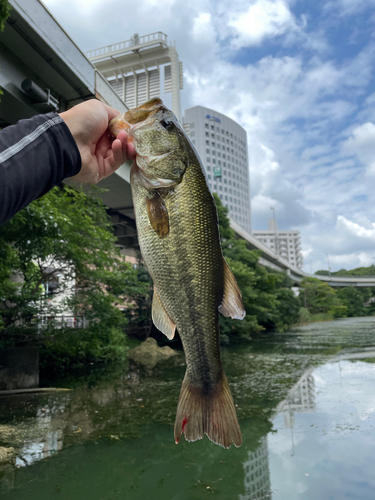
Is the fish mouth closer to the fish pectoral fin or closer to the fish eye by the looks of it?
the fish eye

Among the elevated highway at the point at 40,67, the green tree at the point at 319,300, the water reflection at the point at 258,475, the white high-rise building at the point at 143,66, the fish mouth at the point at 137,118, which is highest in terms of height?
the white high-rise building at the point at 143,66

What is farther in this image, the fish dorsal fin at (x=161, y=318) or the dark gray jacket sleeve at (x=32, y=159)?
the fish dorsal fin at (x=161, y=318)

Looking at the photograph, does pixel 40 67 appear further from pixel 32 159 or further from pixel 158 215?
pixel 32 159

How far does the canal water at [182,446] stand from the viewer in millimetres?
4336

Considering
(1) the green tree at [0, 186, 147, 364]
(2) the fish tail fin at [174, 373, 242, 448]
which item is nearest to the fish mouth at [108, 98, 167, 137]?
(2) the fish tail fin at [174, 373, 242, 448]

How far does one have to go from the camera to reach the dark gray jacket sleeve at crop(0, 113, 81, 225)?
3.31 ft

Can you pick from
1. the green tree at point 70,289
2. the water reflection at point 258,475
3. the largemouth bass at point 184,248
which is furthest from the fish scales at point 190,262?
the green tree at point 70,289

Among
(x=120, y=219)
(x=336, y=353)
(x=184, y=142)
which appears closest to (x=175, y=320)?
(x=184, y=142)

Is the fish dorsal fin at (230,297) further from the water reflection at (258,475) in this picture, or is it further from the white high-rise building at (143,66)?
the white high-rise building at (143,66)

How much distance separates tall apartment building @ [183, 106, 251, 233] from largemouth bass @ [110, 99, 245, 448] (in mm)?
117344

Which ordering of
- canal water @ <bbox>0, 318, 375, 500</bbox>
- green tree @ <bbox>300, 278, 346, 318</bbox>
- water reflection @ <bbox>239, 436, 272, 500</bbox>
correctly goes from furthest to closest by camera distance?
green tree @ <bbox>300, 278, 346, 318</bbox> → canal water @ <bbox>0, 318, 375, 500</bbox> → water reflection @ <bbox>239, 436, 272, 500</bbox>

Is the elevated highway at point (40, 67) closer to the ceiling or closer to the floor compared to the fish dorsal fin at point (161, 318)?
closer to the ceiling

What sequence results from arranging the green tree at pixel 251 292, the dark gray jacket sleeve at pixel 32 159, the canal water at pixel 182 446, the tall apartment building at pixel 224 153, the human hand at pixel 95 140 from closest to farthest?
the dark gray jacket sleeve at pixel 32 159 < the human hand at pixel 95 140 < the canal water at pixel 182 446 < the green tree at pixel 251 292 < the tall apartment building at pixel 224 153

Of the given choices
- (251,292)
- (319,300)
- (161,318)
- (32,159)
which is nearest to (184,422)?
(161,318)
